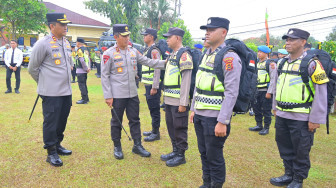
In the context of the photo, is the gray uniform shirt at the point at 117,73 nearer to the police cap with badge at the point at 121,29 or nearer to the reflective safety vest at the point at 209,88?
the police cap with badge at the point at 121,29

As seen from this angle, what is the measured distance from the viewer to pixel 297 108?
3145 mm

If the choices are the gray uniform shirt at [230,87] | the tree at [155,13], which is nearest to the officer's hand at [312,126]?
the gray uniform shirt at [230,87]

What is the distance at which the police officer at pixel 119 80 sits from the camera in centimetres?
394

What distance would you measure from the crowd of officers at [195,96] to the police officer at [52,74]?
0.5 inches

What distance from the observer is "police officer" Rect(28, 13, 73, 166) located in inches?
144

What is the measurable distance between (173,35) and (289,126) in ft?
7.43

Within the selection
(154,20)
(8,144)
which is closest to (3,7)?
(154,20)

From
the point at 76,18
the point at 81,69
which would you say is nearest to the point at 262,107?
the point at 81,69

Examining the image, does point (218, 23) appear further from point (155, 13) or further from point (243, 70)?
point (155, 13)

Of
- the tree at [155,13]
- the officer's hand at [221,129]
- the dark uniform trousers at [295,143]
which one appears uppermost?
the tree at [155,13]

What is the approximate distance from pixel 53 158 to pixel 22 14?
20837 millimetres

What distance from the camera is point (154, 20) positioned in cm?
2850

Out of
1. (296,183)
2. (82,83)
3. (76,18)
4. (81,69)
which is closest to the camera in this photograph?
(296,183)

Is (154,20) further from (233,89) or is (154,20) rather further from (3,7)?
(233,89)
